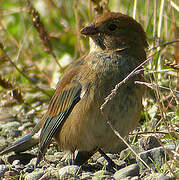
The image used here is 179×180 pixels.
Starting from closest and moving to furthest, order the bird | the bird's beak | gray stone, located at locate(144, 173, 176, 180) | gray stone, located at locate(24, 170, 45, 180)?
gray stone, located at locate(144, 173, 176, 180), gray stone, located at locate(24, 170, 45, 180), the bird, the bird's beak

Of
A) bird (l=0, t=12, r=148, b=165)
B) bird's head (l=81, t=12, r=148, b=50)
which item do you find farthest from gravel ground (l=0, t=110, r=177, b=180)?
bird's head (l=81, t=12, r=148, b=50)

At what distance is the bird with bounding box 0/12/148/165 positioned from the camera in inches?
156

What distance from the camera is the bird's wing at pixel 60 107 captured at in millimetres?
4258

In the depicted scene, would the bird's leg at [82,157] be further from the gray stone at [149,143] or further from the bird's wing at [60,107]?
the gray stone at [149,143]

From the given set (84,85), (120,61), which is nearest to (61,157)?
(84,85)

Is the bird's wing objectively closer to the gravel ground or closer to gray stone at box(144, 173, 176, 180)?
the gravel ground

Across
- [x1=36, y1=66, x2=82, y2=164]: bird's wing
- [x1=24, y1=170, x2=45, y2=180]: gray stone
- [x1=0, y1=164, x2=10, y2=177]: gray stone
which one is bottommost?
[x1=0, y1=164, x2=10, y2=177]: gray stone

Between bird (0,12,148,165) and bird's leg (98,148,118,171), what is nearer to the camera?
bird (0,12,148,165)

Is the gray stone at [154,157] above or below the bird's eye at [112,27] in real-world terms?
below

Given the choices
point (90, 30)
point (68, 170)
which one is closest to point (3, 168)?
point (68, 170)

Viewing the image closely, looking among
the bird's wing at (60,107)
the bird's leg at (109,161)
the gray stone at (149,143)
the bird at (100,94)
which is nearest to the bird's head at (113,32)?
the bird at (100,94)

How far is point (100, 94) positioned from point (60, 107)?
0.64 meters

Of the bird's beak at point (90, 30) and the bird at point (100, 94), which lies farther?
the bird's beak at point (90, 30)

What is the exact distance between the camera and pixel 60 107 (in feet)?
14.6
